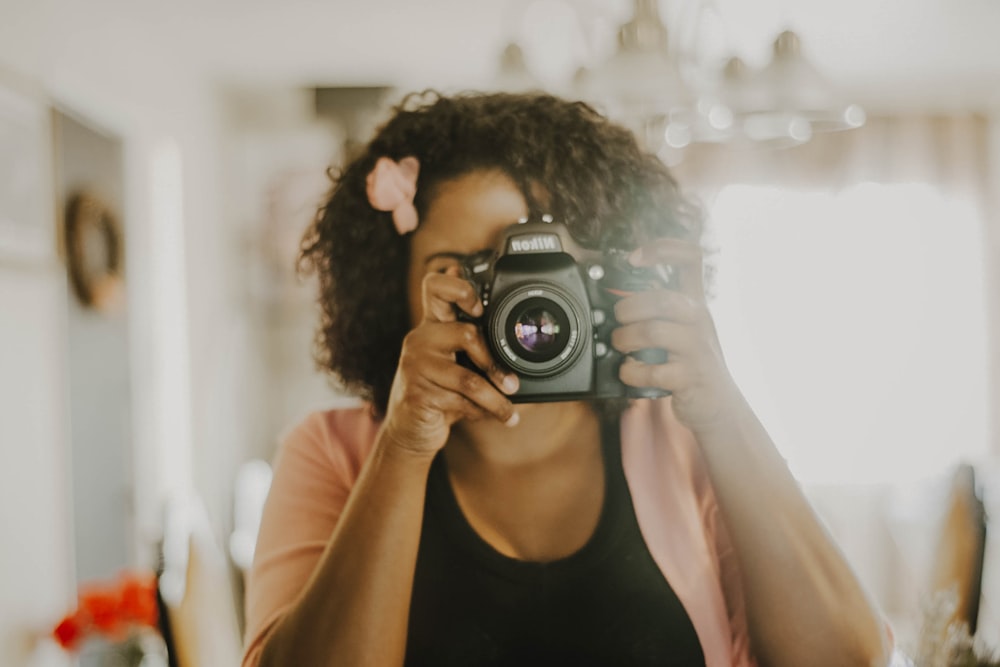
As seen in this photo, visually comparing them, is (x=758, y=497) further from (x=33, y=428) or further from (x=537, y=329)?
(x=33, y=428)

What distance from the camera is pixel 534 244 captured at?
52cm

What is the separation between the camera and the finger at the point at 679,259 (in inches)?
21.2

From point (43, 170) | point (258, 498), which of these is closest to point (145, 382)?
point (43, 170)

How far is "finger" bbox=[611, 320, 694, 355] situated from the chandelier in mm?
235

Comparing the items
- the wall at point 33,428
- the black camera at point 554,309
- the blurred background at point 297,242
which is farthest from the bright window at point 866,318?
the wall at point 33,428

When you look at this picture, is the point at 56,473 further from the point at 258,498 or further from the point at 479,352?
the point at 479,352

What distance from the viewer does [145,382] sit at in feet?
4.66

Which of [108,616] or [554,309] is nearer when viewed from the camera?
[554,309]

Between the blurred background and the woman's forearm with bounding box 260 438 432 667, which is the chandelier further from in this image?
the woman's forearm with bounding box 260 438 432 667

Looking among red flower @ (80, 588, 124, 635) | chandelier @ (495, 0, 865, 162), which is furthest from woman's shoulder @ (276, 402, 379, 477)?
red flower @ (80, 588, 124, 635)

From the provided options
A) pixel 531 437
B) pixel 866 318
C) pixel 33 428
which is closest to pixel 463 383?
pixel 531 437

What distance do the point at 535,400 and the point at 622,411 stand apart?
0.12m

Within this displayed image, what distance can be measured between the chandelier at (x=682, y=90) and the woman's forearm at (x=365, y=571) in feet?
1.23

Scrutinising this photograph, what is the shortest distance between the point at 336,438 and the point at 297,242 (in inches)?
9.9
